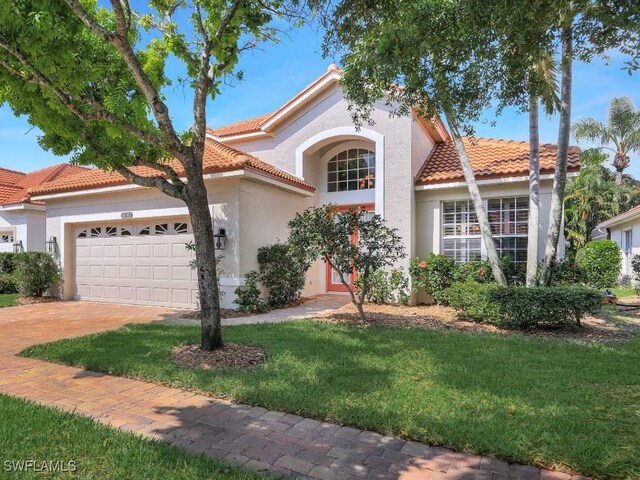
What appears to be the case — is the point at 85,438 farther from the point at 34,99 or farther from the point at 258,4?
the point at 258,4

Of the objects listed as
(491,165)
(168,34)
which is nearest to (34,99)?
(168,34)

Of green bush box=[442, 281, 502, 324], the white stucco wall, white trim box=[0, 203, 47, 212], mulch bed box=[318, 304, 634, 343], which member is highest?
white trim box=[0, 203, 47, 212]

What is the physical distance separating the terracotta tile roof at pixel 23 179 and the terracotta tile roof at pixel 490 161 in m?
18.3

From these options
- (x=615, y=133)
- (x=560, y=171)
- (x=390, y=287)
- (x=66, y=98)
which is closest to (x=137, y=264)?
(x=66, y=98)

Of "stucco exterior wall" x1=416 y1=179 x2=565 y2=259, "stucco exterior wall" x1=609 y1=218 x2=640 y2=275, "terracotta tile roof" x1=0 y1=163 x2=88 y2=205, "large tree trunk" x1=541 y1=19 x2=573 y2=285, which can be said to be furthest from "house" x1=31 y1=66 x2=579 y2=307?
"stucco exterior wall" x1=609 y1=218 x2=640 y2=275

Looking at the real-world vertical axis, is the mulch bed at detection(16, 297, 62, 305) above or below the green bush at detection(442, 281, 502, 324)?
below

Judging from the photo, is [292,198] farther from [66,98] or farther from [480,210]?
[66,98]

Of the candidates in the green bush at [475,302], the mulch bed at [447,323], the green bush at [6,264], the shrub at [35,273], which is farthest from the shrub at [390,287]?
the green bush at [6,264]

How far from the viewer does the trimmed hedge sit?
8.27 meters

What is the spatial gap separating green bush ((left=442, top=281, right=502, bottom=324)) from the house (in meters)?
2.75

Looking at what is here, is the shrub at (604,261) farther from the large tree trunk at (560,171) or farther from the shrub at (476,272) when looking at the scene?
the large tree trunk at (560,171)

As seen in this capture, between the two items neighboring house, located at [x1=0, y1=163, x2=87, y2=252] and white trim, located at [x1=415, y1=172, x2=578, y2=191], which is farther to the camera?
neighboring house, located at [x1=0, y1=163, x2=87, y2=252]

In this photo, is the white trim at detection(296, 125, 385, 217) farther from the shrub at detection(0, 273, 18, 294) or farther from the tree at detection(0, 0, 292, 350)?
the shrub at detection(0, 273, 18, 294)

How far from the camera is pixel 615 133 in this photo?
94.4ft
